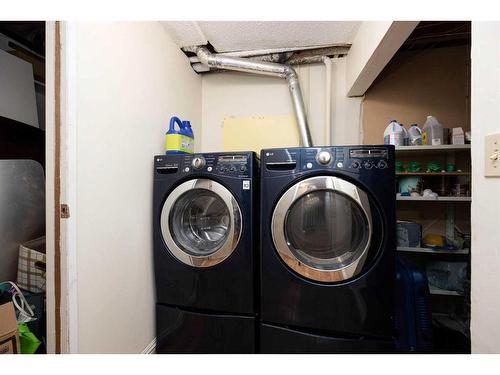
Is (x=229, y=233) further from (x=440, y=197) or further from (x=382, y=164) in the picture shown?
(x=440, y=197)

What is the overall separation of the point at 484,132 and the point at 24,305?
1.88 m

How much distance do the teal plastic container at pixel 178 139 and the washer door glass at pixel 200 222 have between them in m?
0.30

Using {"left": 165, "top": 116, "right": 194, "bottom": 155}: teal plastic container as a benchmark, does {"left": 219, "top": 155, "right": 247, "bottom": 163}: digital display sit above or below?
below

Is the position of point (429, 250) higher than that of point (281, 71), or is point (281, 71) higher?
point (281, 71)

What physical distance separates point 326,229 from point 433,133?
1118 mm

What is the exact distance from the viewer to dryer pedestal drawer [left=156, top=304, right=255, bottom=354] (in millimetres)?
1203

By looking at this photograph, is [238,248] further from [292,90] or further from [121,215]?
[292,90]

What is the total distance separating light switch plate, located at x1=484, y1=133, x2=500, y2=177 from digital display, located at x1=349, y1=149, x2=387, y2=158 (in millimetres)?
457

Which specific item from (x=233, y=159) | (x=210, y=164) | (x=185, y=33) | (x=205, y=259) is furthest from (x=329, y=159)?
(x=185, y=33)

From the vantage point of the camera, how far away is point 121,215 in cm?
108

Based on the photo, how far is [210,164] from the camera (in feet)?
4.03

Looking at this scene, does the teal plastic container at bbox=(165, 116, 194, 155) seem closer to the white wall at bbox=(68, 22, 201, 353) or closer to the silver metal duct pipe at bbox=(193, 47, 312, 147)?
the white wall at bbox=(68, 22, 201, 353)

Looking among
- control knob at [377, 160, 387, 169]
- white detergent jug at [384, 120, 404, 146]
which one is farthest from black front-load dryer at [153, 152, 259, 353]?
white detergent jug at [384, 120, 404, 146]
